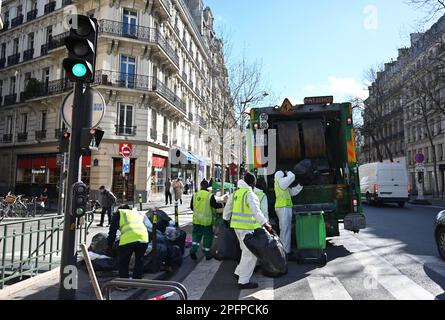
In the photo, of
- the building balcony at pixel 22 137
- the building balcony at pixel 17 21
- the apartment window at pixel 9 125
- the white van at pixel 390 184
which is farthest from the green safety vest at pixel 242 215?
the building balcony at pixel 17 21

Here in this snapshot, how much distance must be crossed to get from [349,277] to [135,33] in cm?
2301

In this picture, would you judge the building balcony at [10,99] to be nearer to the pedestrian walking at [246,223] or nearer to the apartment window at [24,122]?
the apartment window at [24,122]

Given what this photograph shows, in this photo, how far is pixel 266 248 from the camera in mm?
5449

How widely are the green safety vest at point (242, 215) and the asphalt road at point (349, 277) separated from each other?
93 centimetres

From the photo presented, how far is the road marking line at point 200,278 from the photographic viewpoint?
5.26 metres

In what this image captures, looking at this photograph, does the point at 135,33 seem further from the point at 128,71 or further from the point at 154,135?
the point at 154,135

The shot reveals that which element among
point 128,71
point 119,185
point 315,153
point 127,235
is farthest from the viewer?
point 128,71

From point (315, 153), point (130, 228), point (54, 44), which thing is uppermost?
point (54, 44)

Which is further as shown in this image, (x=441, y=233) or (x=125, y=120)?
(x=125, y=120)

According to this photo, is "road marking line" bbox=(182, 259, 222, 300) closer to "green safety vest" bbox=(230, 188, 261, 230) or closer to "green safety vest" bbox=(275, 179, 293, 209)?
"green safety vest" bbox=(230, 188, 261, 230)

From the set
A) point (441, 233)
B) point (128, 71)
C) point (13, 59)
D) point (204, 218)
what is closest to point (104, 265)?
point (204, 218)

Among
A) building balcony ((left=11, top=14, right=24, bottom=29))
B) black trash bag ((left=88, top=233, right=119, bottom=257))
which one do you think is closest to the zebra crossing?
black trash bag ((left=88, top=233, right=119, bottom=257))

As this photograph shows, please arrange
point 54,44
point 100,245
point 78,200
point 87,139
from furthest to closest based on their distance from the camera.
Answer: point 54,44 → point 100,245 → point 87,139 → point 78,200

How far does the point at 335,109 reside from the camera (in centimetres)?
834
